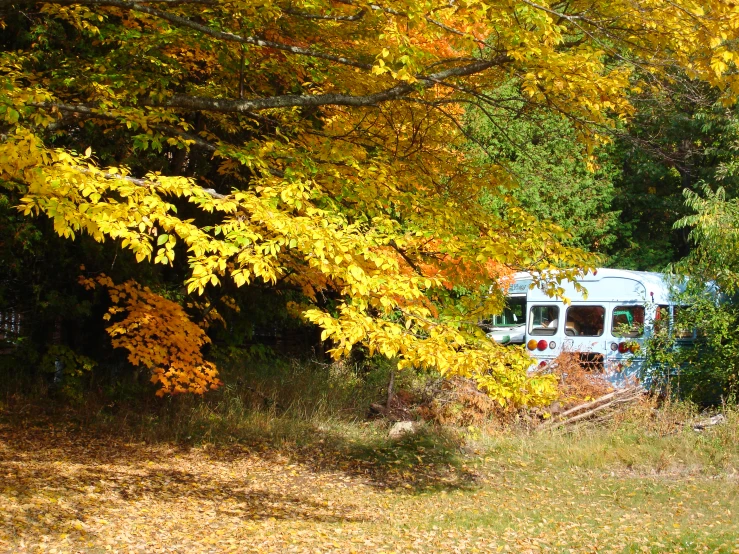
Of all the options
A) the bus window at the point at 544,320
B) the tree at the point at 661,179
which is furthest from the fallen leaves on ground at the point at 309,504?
the tree at the point at 661,179

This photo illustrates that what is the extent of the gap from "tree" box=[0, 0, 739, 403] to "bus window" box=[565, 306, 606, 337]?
5.32 meters

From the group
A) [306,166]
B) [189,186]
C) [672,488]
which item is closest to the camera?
[189,186]

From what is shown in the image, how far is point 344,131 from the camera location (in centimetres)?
943

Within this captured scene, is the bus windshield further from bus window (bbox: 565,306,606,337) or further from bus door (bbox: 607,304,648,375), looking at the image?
bus door (bbox: 607,304,648,375)

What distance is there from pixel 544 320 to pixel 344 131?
674cm

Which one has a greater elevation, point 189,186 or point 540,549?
point 189,186

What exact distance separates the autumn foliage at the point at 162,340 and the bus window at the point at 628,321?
23.3ft

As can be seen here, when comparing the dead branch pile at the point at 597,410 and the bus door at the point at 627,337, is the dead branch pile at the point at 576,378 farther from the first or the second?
the bus door at the point at 627,337

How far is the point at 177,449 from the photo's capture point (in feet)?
33.7

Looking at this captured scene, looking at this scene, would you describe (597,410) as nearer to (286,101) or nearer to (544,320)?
(544,320)

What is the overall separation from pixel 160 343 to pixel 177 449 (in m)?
1.49

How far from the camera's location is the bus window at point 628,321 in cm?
1302

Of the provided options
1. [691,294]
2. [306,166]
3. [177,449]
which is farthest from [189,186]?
[691,294]

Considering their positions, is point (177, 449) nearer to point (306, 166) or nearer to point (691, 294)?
point (306, 166)
